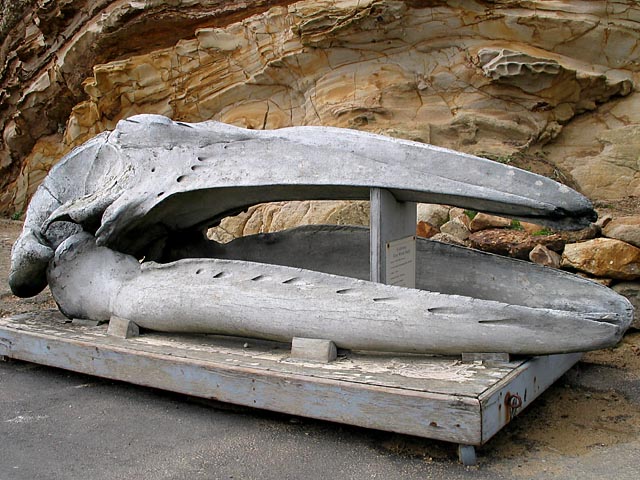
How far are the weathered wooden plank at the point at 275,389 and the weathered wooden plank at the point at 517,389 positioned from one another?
0.06m

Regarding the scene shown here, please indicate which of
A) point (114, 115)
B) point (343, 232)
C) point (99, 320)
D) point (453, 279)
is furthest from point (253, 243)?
point (114, 115)

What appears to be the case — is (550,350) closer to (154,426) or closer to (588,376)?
(588,376)

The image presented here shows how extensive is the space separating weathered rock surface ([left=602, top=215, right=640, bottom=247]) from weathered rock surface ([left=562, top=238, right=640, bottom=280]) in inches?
2.4

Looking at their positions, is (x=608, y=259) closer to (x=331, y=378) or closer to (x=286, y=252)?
(x=286, y=252)

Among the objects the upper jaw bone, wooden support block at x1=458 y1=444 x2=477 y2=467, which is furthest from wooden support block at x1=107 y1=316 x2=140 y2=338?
wooden support block at x1=458 y1=444 x2=477 y2=467

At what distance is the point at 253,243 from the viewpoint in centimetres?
379

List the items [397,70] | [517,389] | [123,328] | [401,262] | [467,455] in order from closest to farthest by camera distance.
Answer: [467,455] → [517,389] → [401,262] → [123,328] → [397,70]

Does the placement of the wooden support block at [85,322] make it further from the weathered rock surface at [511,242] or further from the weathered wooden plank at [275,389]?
the weathered rock surface at [511,242]

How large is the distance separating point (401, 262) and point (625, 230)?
180 cm

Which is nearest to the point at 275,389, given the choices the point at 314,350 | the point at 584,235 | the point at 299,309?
the point at 314,350

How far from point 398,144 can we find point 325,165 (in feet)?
1.04

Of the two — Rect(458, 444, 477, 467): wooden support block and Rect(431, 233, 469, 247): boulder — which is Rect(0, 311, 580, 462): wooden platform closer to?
Rect(458, 444, 477, 467): wooden support block

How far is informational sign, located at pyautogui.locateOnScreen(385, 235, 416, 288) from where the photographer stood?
2.85 m

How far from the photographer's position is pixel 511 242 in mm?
4461
